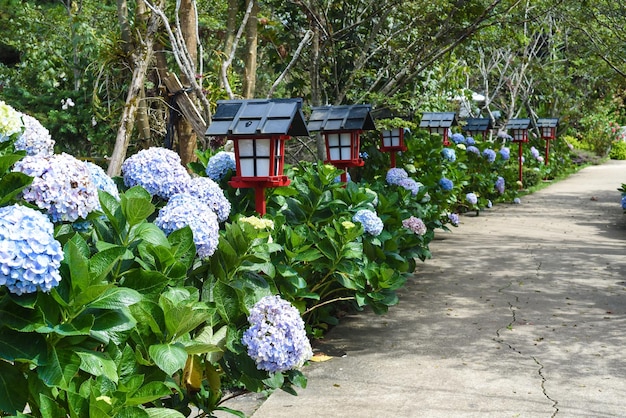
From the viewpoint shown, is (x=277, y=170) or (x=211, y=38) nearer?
(x=277, y=170)

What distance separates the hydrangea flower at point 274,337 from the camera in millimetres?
2824

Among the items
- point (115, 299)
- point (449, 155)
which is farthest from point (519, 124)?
point (115, 299)

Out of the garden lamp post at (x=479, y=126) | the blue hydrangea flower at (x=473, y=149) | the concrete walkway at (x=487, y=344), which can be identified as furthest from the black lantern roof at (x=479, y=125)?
the concrete walkway at (x=487, y=344)

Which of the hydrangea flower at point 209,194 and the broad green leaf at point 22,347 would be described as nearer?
the broad green leaf at point 22,347

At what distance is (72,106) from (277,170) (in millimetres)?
7910

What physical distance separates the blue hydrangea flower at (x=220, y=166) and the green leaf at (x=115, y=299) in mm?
2362

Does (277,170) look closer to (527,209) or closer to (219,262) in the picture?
(219,262)

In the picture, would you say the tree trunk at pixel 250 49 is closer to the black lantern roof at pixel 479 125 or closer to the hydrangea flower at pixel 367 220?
the hydrangea flower at pixel 367 220

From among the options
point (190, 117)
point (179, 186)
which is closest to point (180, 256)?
point (179, 186)

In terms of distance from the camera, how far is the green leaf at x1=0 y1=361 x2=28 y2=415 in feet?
6.79

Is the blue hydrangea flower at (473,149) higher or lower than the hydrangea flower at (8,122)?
lower

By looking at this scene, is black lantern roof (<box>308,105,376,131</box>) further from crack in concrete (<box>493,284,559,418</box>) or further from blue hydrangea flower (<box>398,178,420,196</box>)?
crack in concrete (<box>493,284,559,418</box>)

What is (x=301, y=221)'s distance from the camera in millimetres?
4988

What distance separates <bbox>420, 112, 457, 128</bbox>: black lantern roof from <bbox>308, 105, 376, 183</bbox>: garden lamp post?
15.5ft
